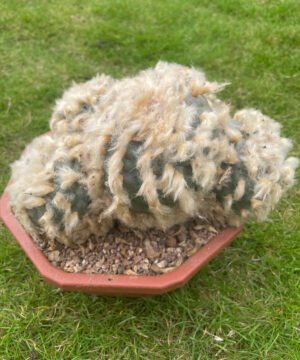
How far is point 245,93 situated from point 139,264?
1427mm

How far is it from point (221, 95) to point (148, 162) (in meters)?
1.48

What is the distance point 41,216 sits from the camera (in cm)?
148

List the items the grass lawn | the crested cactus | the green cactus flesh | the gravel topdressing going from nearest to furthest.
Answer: the crested cactus → the green cactus flesh → the gravel topdressing → the grass lawn

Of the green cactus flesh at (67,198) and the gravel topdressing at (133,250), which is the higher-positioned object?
the green cactus flesh at (67,198)

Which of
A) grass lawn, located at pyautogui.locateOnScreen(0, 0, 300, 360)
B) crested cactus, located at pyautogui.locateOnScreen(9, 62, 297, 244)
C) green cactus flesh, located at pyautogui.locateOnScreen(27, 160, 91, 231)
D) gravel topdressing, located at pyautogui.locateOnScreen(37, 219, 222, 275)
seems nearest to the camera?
crested cactus, located at pyautogui.locateOnScreen(9, 62, 297, 244)

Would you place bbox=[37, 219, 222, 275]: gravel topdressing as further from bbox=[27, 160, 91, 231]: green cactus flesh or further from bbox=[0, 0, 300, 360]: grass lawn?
bbox=[0, 0, 300, 360]: grass lawn

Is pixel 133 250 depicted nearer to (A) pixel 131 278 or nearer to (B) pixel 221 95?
(A) pixel 131 278

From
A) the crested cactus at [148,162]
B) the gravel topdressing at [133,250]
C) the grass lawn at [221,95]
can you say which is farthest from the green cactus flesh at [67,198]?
the grass lawn at [221,95]

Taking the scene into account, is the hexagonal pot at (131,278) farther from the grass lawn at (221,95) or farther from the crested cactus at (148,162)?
the grass lawn at (221,95)

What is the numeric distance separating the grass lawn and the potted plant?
271 millimetres

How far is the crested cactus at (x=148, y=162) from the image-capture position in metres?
1.28

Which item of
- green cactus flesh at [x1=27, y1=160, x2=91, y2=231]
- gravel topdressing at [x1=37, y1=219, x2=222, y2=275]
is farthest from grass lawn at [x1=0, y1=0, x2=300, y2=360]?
green cactus flesh at [x1=27, y1=160, x2=91, y2=231]

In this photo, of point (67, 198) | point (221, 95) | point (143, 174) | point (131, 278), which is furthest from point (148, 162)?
point (221, 95)

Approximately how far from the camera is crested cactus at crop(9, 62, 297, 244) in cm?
128
